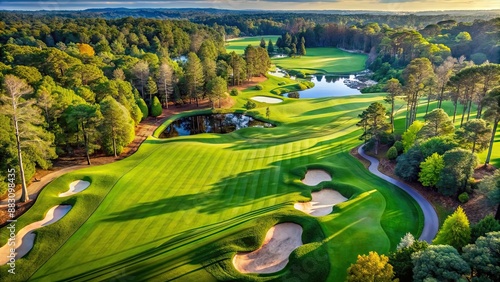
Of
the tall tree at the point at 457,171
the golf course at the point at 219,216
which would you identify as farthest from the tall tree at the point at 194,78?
the tall tree at the point at 457,171

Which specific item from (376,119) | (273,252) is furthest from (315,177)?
(273,252)

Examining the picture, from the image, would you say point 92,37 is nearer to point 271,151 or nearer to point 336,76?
point 336,76

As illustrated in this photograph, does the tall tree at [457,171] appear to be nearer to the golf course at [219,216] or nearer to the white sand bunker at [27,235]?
the golf course at [219,216]

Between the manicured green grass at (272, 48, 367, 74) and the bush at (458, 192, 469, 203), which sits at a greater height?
the manicured green grass at (272, 48, 367, 74)

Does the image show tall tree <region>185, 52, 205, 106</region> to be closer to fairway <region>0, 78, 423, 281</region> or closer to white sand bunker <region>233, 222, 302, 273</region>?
fairway <region>0, 78, 423, 281</region>

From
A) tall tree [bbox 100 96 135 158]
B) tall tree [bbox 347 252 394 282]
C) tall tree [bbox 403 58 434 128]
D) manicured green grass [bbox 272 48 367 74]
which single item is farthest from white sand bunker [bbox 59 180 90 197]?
manicured green grass [bbox 272 48 367 74]

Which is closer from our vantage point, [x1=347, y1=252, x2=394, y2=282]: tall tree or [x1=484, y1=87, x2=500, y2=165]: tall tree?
[x1=347, y1=252, x2=394, y2=282]: tall tree
